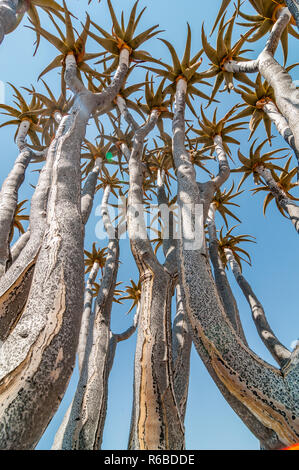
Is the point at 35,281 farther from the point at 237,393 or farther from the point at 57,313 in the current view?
the point at 237,393

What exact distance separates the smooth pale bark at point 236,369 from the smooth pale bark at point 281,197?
6.39m

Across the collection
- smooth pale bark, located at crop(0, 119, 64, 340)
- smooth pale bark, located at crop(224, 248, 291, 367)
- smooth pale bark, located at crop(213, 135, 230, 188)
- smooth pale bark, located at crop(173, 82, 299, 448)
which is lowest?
smooth pale bark, located at crop(173, 82, 299, 448)

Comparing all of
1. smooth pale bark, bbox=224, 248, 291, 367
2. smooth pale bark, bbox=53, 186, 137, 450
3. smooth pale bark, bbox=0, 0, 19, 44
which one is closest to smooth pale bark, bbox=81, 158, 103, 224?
smooth pale bark, bbox=53, 186, 137, 450

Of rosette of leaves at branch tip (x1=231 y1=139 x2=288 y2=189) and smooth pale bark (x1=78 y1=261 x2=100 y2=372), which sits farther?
rosette of leaves at branch tip (x1=231 y1=139 x2=288 y2=189)

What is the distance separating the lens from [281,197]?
1005 cm

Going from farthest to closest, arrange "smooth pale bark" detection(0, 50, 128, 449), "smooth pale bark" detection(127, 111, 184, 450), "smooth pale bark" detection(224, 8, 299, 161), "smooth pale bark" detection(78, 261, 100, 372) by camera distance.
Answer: "smooth pale bark" detection(78, 261, 100, 372) < "smooth pale bark" detection(224, 8, 299, 161) < "smooth pale bark" detection(127, 111, 184, 450) < "smooth pale bark" detection(0, 50, 128, 449)

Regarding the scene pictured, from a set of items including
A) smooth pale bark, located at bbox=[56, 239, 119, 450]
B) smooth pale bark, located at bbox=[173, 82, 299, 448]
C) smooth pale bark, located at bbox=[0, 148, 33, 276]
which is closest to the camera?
smooth pale bark, located at bbox=[173, 82, 299, 448]

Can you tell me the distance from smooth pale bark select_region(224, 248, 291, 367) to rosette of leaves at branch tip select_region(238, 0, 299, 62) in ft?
23.0

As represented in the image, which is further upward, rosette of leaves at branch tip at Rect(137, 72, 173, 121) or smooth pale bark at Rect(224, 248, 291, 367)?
rosette of leaves at branch tip at Rect(137, 72, 173, 121)

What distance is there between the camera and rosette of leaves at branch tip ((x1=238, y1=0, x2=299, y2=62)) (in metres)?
7.11

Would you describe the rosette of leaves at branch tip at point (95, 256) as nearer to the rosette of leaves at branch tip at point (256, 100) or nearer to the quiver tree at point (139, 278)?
the quiver tree at point (139, 278)

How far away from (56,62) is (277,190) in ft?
27.0

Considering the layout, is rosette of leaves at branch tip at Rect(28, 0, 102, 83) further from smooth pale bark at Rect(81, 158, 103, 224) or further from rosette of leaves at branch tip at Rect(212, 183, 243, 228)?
rosette of leaves at branch tip at Rect(212, 183, 243, 228)
